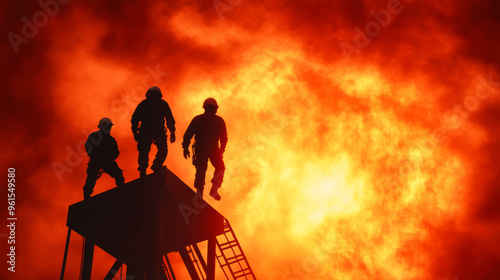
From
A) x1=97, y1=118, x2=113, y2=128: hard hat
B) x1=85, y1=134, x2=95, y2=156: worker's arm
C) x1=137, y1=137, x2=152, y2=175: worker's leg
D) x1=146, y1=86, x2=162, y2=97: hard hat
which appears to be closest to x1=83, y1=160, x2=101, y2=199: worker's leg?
x1=85, y1=134, x2=95, y2=156: worker's arm

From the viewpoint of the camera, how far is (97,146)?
46.5 feet

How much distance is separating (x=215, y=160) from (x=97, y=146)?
10.7 ft

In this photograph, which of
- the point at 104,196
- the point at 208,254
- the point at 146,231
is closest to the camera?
the point at 104,196

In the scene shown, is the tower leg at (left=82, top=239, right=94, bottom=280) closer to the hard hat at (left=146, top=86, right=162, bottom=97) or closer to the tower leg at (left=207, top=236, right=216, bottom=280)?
the tower leg at (left=207, top=236, right=216, bottom=280)

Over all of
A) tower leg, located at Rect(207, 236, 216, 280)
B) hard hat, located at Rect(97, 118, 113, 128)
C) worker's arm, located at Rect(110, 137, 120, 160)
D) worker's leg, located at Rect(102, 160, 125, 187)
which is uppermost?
hard hat, located at Rect(97, 118, 113, 128)

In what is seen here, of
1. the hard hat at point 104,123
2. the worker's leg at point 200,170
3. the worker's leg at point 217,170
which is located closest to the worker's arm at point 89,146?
the hard hat at point 104,123

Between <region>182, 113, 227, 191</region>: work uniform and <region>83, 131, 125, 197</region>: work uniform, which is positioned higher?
<region>83, 131, 125, 197</region>: work uniform

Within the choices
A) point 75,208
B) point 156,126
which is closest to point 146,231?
point 75,208

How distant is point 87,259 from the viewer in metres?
13.5

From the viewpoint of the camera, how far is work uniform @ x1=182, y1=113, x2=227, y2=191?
1434 cm

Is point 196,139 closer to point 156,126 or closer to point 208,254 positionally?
point 156,126

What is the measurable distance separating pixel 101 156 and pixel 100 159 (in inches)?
3.4

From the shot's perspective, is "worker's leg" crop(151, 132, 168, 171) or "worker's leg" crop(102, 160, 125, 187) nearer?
"worker's leg" crop(151, 132, 168, 171)

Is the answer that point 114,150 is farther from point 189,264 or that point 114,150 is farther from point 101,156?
point 189,264
